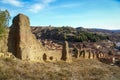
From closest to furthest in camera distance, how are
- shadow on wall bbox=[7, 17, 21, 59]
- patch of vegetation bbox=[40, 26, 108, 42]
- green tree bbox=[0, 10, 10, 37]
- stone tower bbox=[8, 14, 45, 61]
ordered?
green tree bbox=[0, 10, 10, 37], shadow on wall bbox=[7, 17, 21, 59], stone tower bbox=[8, 14, 45, 61], patch of vegetation bbox=[40, 26, 108, 42]

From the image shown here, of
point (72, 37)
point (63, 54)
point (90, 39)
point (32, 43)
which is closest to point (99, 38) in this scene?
point (90, 39)

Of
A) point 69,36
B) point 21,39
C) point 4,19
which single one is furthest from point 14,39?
point 69,36

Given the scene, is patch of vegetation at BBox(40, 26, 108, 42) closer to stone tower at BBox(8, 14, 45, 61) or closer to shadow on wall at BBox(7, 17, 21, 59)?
stone tower at BBox(8, 14, 45, 61)

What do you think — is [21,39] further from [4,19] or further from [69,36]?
[69,36]

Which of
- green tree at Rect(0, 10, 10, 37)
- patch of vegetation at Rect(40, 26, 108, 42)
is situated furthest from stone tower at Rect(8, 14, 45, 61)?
patch of vegetation at Rect(40, 26, 108, 42)

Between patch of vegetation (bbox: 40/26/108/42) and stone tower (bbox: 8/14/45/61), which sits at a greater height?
stone tower (bbox: 8/14/45/61)

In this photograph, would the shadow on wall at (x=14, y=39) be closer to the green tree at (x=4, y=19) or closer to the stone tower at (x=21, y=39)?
the stone tower at (x=21, y=39)

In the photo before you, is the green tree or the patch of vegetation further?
the patch of vegetation

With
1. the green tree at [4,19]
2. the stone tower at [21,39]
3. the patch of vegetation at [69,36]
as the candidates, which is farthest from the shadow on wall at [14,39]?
the patch of vegetation at [69,36]

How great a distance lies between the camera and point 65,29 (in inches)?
6767

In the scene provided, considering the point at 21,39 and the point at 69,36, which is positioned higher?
the point at 21,39

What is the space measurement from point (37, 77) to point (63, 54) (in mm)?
29674

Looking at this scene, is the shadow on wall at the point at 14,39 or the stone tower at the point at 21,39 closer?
the shadow on wall at the point at 14,39

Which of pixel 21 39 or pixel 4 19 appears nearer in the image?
pixel 4 19
